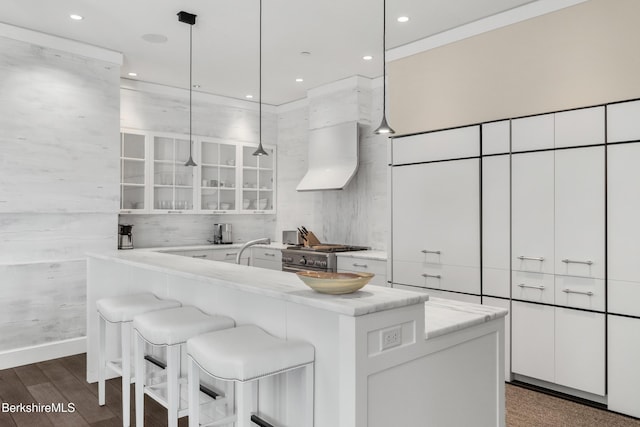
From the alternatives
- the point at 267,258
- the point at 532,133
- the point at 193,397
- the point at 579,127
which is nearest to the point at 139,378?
the point at 193,397

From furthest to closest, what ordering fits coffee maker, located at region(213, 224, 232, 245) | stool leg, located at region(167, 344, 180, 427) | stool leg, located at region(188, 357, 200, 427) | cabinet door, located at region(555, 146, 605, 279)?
coffee maker, located at region(213, 224, 232, 245) → cabinet door, located at region(555, 146, 605, 279) → stool leg, located at region(167, 344, 180, 427) → stool leg, located at region(188, 357, 200, 427)

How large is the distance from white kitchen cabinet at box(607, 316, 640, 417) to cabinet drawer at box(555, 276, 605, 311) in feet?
0.42

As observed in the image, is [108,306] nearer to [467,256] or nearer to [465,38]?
[467,256]

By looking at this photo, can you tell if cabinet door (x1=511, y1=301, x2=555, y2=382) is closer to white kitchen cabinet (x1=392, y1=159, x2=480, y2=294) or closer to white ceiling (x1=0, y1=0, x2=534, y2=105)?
white kitchen cabinet (x1=392, y1=159, x2=480, y2=294)

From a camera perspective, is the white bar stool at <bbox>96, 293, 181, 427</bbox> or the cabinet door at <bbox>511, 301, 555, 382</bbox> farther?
the cabinet door at <bbox>511, 301, 555, 382</bbox>

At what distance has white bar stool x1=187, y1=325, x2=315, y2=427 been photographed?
1.88 meters

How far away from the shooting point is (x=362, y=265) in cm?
484

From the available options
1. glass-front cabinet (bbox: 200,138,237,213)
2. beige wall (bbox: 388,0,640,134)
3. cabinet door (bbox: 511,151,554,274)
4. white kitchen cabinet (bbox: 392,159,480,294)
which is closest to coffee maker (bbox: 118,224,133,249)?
glass-front cabinet (bbox: 200,138,237,213)

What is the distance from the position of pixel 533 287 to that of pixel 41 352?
4240mm

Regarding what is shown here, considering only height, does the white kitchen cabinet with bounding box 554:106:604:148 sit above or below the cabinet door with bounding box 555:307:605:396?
above

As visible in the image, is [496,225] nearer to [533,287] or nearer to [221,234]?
[533,287]

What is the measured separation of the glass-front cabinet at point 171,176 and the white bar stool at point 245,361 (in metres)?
3.86

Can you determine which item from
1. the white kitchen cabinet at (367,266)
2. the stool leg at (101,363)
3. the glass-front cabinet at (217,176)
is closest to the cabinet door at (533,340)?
the white kitchen cabinet at (367,266)

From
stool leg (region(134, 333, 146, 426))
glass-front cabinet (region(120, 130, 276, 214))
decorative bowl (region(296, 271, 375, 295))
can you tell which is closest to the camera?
decorative bowl (region(296, 271, 375, 295))
